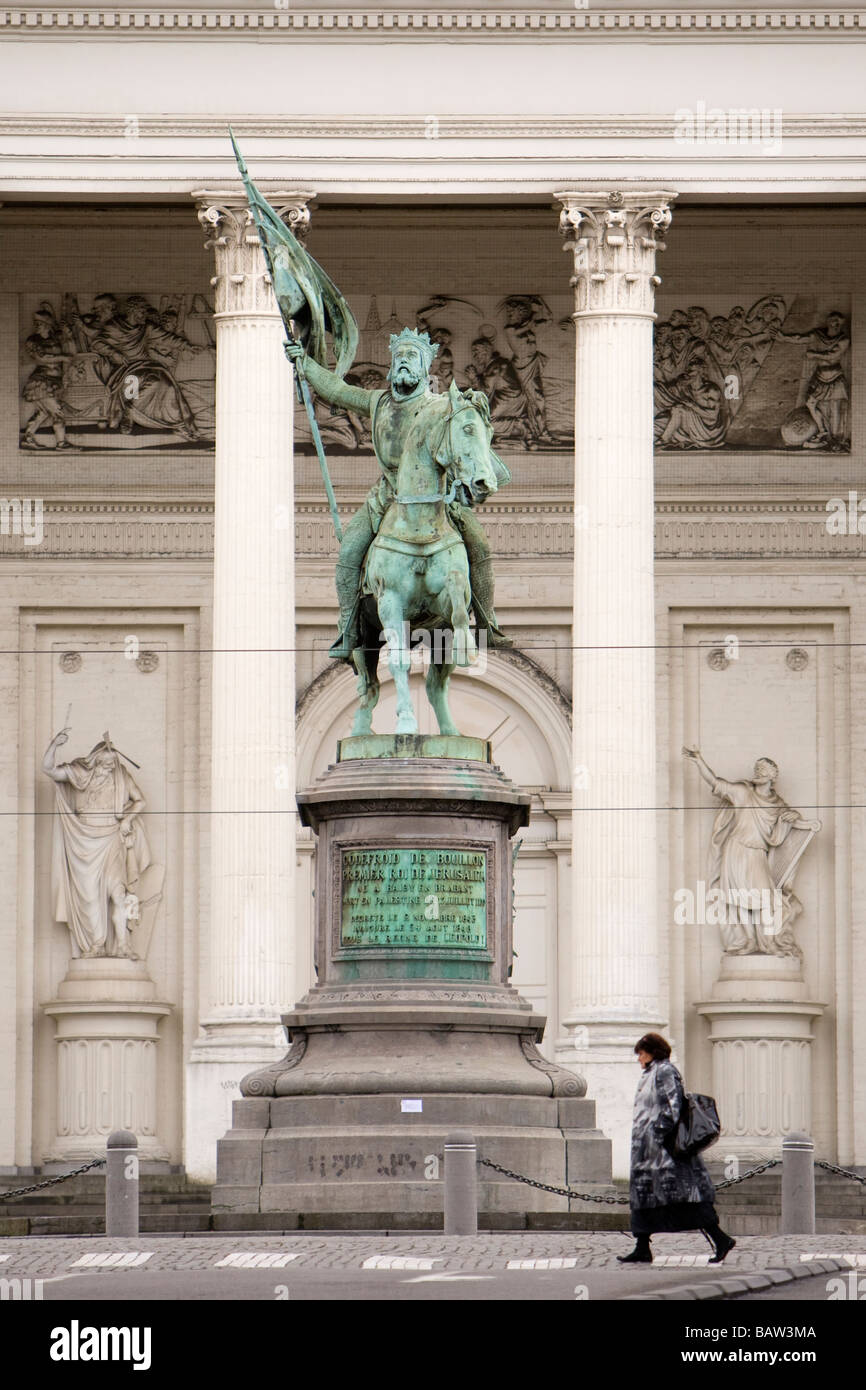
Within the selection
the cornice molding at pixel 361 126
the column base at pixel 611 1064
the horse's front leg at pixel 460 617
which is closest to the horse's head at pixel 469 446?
the horse's front leg at pixel 460 617

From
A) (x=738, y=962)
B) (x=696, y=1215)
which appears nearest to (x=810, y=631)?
(x=738, y=962)

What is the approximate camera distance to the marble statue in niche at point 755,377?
43.4 m

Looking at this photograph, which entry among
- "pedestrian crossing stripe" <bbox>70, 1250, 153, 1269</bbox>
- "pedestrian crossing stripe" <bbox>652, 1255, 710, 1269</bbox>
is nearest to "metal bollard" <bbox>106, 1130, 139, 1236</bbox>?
"pedestrian crossing stripe" <bbox>70, 1250, 153, 1269</bbox>

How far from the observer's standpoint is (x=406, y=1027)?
79.7 feet

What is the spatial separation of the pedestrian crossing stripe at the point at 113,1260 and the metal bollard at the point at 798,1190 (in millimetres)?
5358

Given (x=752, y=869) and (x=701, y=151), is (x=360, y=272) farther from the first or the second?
(x=752, y=869)

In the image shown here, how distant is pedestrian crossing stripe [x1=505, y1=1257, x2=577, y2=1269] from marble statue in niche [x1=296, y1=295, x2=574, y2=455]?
24132 millimetres

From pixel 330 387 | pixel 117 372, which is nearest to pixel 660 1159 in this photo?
pixel 330 387

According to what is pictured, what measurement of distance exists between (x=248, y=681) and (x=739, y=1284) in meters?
20.6

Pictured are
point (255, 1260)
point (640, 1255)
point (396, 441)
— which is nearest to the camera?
point (640, 1255)

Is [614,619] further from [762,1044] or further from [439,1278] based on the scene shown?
[439,1278]

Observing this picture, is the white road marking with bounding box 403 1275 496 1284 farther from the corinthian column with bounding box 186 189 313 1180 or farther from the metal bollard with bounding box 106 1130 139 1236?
the corinthian column with bounding box 186 189 313 1180

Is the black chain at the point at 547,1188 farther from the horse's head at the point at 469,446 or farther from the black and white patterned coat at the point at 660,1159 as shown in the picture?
the horse's head at the point at 469,446

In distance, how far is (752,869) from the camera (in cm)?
4259
